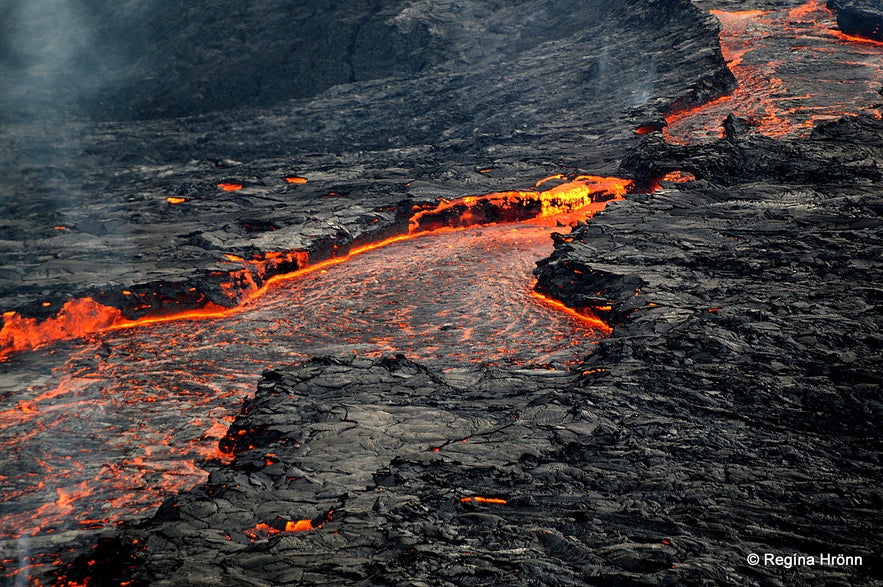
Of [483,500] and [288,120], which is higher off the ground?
[288,120]

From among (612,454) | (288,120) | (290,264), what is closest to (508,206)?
(290,264)

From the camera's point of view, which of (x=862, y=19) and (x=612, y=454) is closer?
(x=612, y=454)

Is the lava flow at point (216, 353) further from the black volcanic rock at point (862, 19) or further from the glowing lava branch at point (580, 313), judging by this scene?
the black volcanic rock at point (862, 19)

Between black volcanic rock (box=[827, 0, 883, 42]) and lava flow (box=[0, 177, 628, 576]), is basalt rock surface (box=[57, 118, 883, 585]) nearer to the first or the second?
lava flow (box=[0, 177, 628, 576])

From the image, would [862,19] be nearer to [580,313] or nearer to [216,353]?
[580,313]

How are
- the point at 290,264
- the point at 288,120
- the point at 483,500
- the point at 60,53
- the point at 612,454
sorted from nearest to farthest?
1. the point at 483,500
2. the point at 612,454
3. the point at 290,264
4. the point at 288,120
5. the point at 60,53

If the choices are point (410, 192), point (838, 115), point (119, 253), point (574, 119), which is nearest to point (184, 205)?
point (119, 253)
